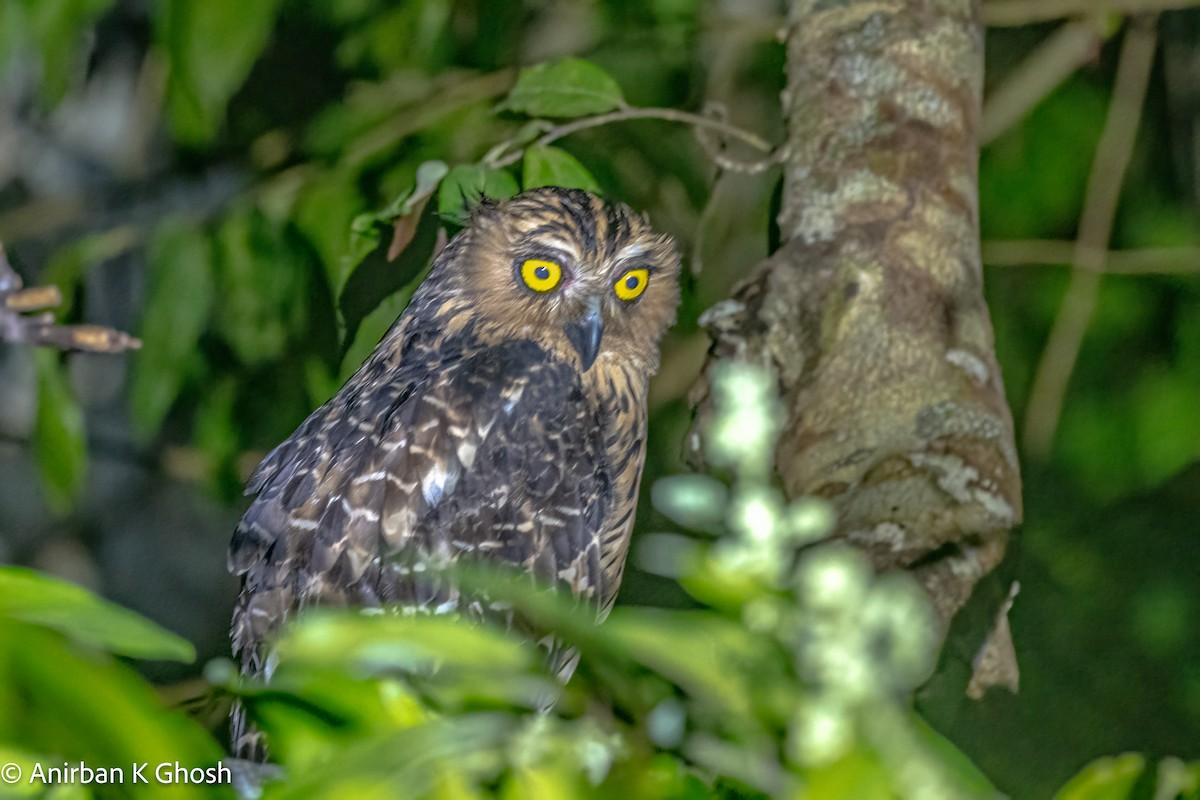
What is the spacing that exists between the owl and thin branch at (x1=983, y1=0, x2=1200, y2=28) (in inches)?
30.7

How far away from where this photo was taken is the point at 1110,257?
1.74 meters

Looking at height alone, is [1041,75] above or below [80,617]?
above

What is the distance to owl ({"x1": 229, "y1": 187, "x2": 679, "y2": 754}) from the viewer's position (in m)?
1.21

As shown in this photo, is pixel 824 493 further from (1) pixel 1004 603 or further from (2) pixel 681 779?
(2) pixel 681 779

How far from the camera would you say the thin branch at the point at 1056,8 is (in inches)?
69.0

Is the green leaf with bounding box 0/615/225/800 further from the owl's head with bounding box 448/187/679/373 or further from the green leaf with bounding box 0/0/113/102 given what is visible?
the green leaf with bounding box 0/0/113/102

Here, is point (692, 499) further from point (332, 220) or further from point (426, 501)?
point (332, 220)

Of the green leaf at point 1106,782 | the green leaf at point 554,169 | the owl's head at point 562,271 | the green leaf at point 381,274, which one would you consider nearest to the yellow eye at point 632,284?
the owl's head at point 562,271

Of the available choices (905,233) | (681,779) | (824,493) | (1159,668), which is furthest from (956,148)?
(681,779)

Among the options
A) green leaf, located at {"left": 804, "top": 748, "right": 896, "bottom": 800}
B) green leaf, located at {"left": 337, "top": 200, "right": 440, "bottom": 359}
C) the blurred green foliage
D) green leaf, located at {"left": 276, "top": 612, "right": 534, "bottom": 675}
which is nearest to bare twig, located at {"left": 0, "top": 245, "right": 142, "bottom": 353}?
the blurred green foliage

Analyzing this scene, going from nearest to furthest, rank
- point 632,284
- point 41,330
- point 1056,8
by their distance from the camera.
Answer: point 41,330, point 632,284, point 1056,8

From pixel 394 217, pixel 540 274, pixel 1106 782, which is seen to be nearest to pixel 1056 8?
pixel 540 274

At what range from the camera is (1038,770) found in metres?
1.59

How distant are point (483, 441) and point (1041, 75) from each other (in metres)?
1.19
